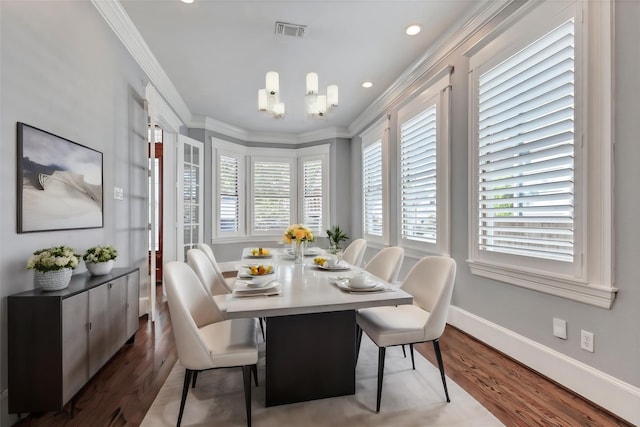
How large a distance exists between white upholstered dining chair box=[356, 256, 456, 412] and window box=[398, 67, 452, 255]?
3.43ft

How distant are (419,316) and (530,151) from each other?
56.9 inches

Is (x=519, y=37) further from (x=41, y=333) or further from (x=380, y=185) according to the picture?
(x=41, y=333)

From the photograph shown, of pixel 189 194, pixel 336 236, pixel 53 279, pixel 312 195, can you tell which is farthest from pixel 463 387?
pixel 312 195

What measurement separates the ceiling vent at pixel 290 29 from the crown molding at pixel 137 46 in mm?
1337

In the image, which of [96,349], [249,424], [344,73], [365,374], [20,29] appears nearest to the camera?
[249,424]

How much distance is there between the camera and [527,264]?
2258 mm

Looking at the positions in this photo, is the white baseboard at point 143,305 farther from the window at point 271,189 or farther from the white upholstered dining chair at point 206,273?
the window at point 271,189

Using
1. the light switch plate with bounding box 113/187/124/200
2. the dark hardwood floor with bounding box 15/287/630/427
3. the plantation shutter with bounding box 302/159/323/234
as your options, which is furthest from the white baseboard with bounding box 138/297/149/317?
the plantation shutter with bounding box 302/159/323/234

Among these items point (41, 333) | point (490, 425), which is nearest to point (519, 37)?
point (490, 425)

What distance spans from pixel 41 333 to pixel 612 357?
321 centimetres

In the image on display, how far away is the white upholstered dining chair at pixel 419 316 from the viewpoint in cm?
180

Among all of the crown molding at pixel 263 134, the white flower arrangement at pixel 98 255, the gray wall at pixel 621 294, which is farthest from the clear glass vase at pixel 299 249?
the crown molding at pixel 263 134

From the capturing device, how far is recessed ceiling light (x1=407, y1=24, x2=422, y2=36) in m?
2.86

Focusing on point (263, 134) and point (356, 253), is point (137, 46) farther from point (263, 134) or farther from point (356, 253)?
point (263, 134)
